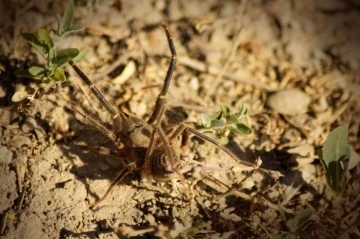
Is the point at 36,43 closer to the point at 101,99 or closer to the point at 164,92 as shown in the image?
the point at 101,99

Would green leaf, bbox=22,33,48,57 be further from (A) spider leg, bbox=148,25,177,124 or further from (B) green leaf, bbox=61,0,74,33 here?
(A) spider leg, bbox=148,25,177,124

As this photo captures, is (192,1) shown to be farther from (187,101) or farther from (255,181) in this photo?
(255,181)

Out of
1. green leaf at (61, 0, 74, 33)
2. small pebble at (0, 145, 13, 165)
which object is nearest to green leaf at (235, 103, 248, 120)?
green leaf at (61, 0, 74, 33)

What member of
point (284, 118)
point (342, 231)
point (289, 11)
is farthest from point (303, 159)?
point (289, 11)

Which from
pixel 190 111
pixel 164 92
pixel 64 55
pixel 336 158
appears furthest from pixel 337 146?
pixel 64 55

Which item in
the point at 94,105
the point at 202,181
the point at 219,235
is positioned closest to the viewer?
the point at 219,235

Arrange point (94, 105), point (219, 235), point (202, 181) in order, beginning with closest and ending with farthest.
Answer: point (219, 235)
point (202, 181)
point (94, 105)

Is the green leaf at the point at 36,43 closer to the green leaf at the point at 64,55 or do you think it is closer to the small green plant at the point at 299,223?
the green leaf at the point at 64,55
